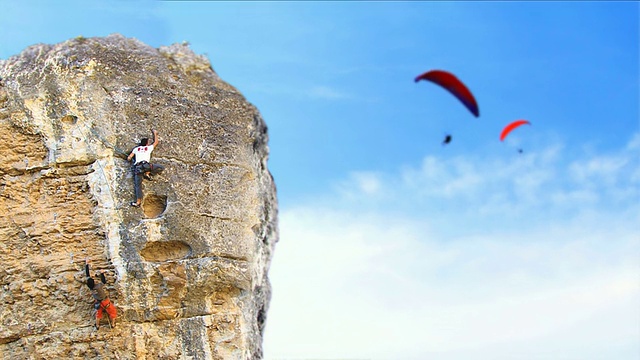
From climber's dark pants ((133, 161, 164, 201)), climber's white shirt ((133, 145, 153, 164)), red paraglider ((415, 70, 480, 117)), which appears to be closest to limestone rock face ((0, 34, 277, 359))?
climber's dark pants ((133, 161, 164, 201))

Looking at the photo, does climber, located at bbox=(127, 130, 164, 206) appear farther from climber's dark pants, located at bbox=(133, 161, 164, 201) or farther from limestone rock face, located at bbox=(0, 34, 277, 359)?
limestone rock face, located at bbox=(0, 34, 277, 359)

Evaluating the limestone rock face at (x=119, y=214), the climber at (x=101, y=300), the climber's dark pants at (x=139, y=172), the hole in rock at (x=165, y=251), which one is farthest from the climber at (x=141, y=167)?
the climber at (x=101, y=300)

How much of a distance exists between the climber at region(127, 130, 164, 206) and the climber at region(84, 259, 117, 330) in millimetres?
1320

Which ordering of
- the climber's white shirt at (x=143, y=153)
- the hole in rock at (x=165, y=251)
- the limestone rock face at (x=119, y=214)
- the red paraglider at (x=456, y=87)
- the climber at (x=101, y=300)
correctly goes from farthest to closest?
the climber's white shirt at (x=143, y=153) < the hole in rock at (x=165, y=251) < the limestone rock face at (x=119, y=214) < the climber at (x=101, y=300) < the red paraglider at (x=456, y=87)

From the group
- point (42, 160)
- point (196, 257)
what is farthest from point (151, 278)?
point (42, 160)

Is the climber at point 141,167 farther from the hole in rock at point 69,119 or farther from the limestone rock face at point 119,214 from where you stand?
the hole in rock at point 69,119

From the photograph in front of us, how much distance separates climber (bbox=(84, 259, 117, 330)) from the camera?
13.9 m

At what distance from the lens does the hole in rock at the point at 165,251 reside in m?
14.3

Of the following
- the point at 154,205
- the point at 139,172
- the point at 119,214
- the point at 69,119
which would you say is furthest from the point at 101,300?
the point at 69,119

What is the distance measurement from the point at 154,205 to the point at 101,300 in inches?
67.1

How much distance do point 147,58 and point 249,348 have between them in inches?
206

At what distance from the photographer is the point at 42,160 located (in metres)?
14.7

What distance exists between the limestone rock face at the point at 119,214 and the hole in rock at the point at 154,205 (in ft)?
0.07

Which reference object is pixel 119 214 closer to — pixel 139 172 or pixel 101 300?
pixel 139 172
